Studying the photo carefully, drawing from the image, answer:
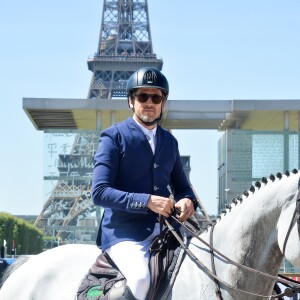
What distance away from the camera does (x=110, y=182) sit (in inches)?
228

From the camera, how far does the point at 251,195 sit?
5.43 m

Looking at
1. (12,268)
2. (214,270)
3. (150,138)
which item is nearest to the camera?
(214,270)

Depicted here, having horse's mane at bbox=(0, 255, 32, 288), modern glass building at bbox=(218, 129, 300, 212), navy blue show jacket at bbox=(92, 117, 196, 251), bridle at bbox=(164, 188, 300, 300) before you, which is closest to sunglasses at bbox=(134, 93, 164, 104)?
navy blue show jacket at bbox=(92, 117, 196, 251)

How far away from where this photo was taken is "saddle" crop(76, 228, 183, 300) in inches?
219

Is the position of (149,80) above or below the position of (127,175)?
above

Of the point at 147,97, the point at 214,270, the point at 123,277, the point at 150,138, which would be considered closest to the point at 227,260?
the point at 214,270

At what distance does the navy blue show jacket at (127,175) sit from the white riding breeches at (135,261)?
65 millimetres

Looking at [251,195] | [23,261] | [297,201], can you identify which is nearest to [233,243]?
[251,195]

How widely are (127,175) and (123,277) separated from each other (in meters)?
0.69

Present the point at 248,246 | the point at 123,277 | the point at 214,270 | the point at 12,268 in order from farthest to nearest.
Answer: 1. the point at 12,268
2. the point at 123,277
3. the point at 214,270
4. the point at 248,246

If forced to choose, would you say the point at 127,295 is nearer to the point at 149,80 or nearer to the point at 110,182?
the point at 110,182

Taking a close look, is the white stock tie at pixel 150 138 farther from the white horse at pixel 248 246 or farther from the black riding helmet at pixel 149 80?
the white horse at pixel 248 246

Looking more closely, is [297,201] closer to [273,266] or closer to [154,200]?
[273,266]

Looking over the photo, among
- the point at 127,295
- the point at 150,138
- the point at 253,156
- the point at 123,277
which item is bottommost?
the point at 127,295
